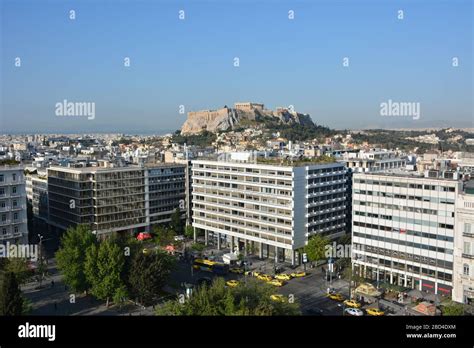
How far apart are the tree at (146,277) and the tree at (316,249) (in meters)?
10.7

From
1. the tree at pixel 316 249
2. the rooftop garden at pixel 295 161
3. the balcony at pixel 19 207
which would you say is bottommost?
the tree at pixel 316 249

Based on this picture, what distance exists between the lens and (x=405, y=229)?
2664 centimetres

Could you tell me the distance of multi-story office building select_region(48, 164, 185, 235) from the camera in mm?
38000

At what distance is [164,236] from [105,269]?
1457 centimetres

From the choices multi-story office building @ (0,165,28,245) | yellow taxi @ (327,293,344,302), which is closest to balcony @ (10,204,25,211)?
multi-story office building @ (0,165,28,245)

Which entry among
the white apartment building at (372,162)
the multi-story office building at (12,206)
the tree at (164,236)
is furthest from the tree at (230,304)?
the white apartment building at (372,162)

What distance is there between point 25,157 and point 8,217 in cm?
3862

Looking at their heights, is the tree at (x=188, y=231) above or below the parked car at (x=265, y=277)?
above

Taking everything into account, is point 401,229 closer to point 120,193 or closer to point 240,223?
point 240,223

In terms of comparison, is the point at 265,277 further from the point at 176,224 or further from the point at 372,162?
the point at 372,162

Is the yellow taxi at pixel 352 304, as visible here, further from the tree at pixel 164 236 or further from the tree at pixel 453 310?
the tree at pixel 164 236

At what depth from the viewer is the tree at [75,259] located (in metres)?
24.8

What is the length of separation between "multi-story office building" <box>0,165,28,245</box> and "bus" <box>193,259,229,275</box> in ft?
38.6
